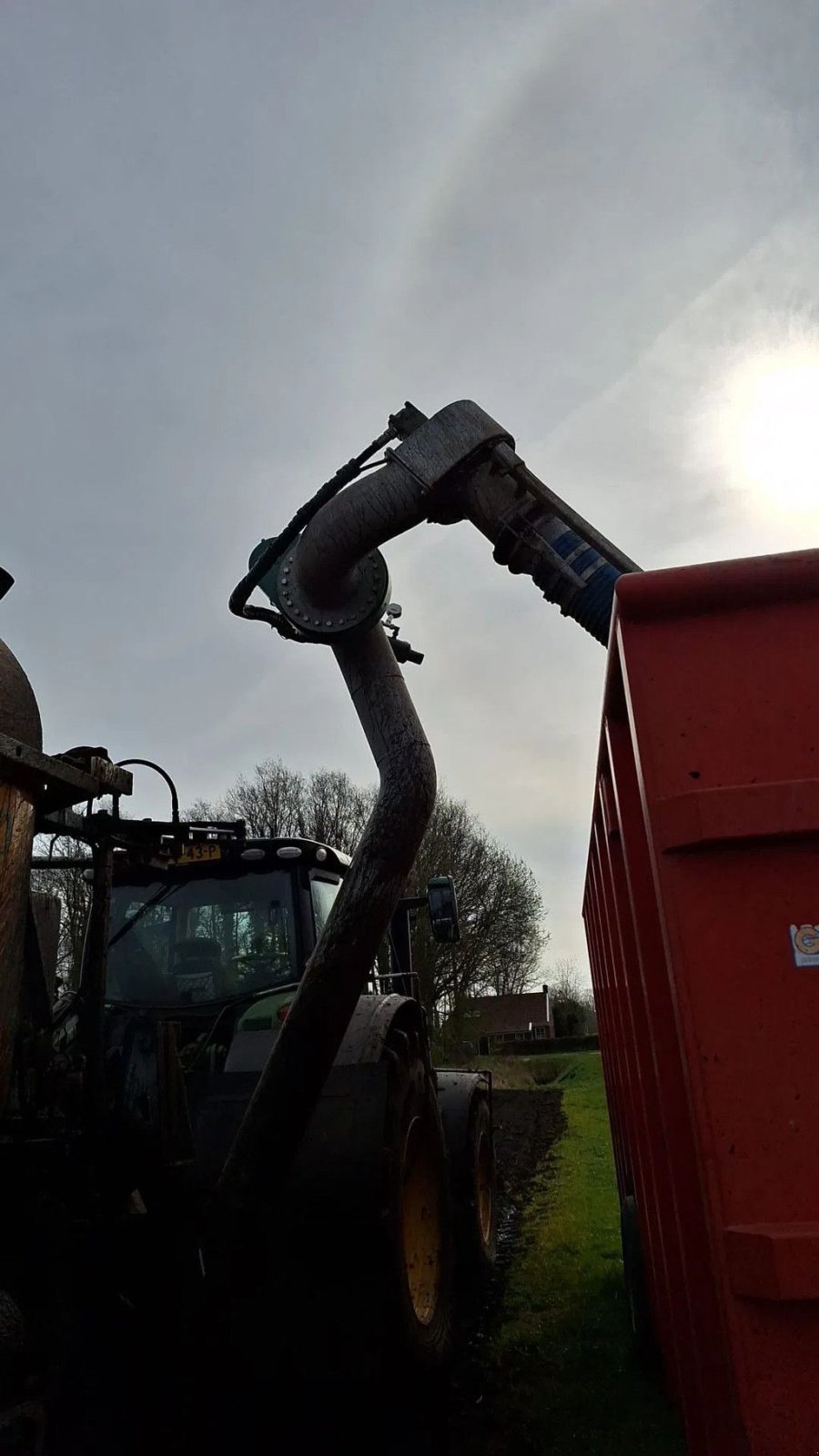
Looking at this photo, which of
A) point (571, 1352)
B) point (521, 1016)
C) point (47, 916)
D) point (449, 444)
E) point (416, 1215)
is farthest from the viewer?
point (521, 1016)

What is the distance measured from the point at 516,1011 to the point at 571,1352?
4492 centimetres

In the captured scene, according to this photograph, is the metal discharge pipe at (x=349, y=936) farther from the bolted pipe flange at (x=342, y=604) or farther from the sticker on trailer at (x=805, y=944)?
the sticker on trailer at (x=805, y=944)

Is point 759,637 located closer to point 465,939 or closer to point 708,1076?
point 708,1076

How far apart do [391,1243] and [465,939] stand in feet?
95.6

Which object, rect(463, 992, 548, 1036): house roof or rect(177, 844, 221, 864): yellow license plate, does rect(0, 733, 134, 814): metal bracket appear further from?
rect(463, 992, 548, 1036): house roof

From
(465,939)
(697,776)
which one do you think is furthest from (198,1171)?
(465,939)

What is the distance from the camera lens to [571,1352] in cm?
421

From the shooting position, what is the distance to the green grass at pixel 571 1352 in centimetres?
339

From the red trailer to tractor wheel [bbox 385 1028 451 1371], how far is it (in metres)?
1.13

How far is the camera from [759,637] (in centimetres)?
191

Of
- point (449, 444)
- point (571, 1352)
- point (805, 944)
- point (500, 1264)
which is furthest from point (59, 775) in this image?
point (500, 1264)

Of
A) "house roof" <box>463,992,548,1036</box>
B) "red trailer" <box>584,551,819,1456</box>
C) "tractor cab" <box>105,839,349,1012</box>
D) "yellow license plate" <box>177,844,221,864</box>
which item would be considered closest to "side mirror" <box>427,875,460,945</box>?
"tractor cab" <box>105,839,349,1012</box>

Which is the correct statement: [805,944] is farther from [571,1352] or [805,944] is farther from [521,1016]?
[521,1016]

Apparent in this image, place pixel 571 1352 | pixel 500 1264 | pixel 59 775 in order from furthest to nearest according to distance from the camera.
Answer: pixel 500 1264 → pixel 571 1352 → pixel 59 775
